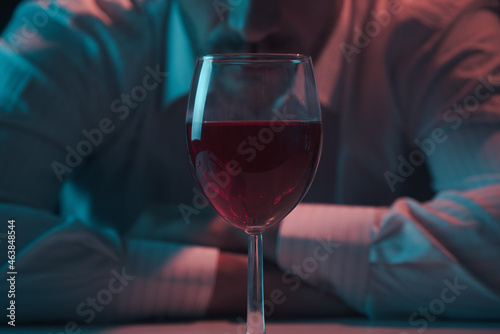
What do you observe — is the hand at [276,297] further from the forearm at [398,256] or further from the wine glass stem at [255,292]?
the wine glass stem at [255,292]

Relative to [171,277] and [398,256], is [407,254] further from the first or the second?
[171,277]

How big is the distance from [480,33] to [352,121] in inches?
15.0

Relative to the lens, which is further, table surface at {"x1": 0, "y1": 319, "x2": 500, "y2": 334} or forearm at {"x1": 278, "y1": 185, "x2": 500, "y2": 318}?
forearm at {"x1": 278, "y1": 185, "x2": 500, "y2": 318}

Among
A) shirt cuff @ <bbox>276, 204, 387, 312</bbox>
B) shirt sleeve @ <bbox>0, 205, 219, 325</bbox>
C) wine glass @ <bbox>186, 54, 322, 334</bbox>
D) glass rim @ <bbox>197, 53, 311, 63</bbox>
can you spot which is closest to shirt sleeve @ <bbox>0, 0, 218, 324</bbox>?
shirt sleeve @ <bbox>0, 205, 219, 325</bbox>

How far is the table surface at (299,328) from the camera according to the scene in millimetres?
835

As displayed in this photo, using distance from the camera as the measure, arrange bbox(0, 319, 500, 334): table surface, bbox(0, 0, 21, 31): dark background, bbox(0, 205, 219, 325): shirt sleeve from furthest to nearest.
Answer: bbox(0, 0, 21, 31): dark background → bbox(0, 205, 219, 325): shirt sleeve → bbox(0, 319, 500, 334): table surface

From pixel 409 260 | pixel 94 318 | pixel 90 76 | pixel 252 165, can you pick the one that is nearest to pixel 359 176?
pixel 409 260

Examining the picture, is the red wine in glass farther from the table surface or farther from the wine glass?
the table surface

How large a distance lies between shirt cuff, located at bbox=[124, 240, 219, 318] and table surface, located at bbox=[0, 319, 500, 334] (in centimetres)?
6

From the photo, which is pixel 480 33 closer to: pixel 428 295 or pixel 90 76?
pixel 428 295

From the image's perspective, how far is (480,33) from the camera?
4.75ft

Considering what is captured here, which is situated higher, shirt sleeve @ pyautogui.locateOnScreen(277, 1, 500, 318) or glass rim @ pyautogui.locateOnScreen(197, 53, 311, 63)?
glass rim @ pyautogui.locateOnScreen(197, 53, 311, 63)

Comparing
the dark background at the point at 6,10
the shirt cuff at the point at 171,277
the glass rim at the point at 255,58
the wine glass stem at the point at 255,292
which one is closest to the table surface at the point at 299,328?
the shirt cuff at the point at 171,277

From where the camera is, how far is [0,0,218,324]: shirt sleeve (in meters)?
0.97
